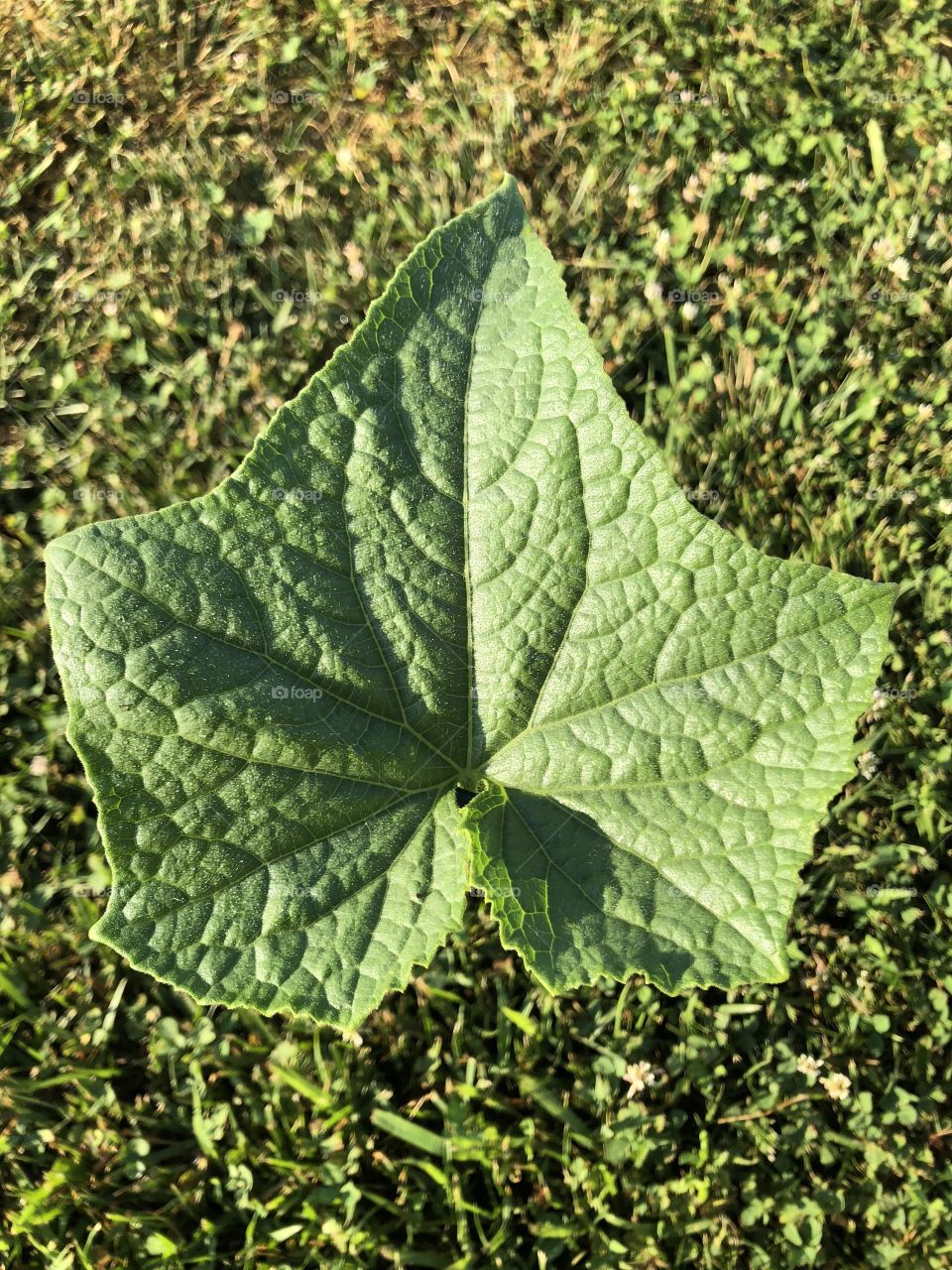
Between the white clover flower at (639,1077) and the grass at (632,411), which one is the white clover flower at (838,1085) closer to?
the grass at (632,411)

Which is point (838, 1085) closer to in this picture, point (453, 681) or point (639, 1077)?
point (639, 1077)

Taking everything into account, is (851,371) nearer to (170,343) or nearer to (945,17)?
(945,17)

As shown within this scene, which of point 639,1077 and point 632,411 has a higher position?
point 632,411

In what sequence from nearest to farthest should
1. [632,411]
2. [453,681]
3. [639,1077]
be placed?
[453,681] → [639,1077] → [632,411]

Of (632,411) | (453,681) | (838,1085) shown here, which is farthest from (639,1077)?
(632,411)

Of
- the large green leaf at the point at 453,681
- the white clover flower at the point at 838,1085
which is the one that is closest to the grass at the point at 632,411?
the white clover flower at the point at 838,1085

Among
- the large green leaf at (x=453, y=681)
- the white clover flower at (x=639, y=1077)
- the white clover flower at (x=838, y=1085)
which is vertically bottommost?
the white clover flower at (x=639, y=1077)
